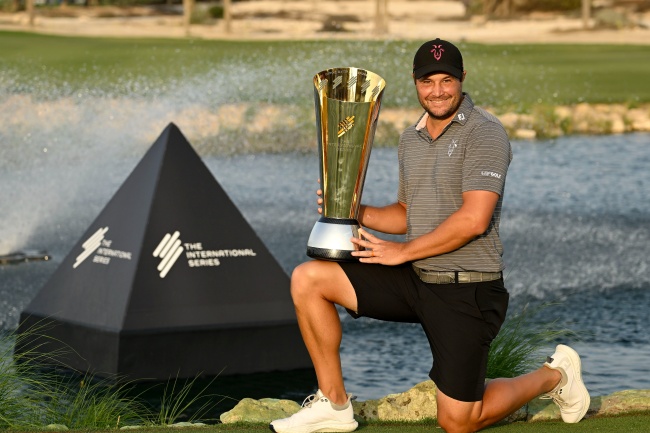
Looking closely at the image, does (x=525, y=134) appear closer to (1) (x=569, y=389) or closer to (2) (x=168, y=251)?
(2) (x=168, y=251)

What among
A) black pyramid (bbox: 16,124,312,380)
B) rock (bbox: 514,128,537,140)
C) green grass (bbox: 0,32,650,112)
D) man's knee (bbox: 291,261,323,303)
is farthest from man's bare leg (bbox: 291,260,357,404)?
green grass (bbox: 0,32,650,112)

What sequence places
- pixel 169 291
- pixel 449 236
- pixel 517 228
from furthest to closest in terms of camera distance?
pixel 517 228 → pixel 169 291 → pixel 449 236

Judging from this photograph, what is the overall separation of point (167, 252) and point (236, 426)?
1856 mm

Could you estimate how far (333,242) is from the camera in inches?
195

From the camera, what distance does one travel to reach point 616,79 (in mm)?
28391

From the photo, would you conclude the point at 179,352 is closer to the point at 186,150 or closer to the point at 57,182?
the point at 186,150

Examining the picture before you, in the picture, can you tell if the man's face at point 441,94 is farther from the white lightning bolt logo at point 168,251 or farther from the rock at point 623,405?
the white lightning bolt logo at point 168,251

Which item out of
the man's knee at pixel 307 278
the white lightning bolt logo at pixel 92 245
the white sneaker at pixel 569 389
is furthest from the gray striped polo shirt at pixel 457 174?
the white lightning bolt logo at pixel 92 245

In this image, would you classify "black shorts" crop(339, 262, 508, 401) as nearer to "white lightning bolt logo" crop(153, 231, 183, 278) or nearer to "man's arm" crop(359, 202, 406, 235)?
"man's arm" crop(359, 202, 406, 235)

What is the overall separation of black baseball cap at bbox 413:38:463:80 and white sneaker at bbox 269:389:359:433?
121 cm

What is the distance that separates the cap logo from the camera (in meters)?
4.80

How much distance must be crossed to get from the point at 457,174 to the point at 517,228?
772 centimetres

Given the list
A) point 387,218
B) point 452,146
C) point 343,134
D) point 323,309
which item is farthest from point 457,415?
point 343,134

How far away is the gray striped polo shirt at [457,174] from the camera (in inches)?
188
